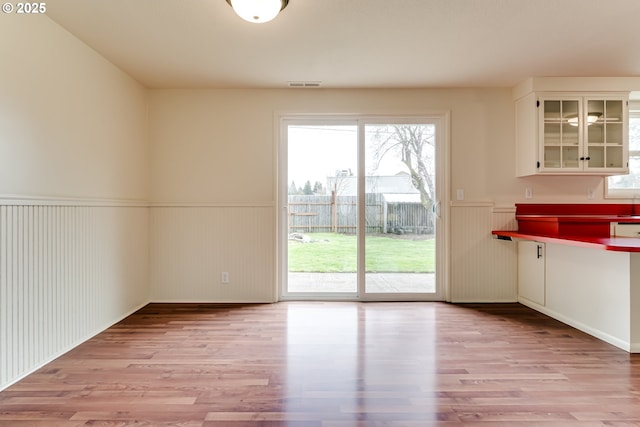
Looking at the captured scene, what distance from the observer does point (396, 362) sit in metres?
2.13

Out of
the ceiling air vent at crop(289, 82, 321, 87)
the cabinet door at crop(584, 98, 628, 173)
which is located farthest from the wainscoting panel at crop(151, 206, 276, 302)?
the cabinet door at crop(584, 98, 628, 173)

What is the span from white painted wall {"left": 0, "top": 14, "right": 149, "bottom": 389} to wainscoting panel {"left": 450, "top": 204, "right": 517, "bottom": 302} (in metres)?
3.36

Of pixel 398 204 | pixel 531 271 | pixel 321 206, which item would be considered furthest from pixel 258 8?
pixel 531 271

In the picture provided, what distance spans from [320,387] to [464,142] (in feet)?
9.50

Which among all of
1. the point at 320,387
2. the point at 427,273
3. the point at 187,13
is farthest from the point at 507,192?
the point at 187,13

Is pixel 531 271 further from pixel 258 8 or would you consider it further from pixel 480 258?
pixel 258 8

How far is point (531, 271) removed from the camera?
3301 mm

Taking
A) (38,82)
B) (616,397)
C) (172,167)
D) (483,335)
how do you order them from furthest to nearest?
(172,167)
(483,335)
(38,82)
(616,397)

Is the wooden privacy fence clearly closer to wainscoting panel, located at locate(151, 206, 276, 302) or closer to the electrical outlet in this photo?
wainscoting panel, located at locate(151, 206, 276, 302)

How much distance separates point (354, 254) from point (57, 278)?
260cm

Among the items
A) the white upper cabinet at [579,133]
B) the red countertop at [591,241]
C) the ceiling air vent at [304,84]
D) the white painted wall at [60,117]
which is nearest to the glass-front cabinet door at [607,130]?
the white upper cabinet at [579,133]

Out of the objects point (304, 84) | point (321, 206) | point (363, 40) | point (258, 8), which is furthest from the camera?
point (321, 206)

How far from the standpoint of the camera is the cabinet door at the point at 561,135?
322cm

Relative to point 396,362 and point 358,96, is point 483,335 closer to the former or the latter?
point 396,362
